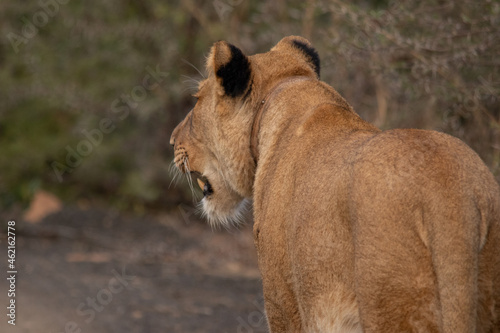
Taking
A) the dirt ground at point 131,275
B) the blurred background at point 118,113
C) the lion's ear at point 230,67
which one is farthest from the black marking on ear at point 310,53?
the dirt ground at point 131,275

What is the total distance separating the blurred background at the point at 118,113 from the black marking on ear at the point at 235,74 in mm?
3578

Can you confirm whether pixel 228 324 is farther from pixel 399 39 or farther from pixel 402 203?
pixel 402 203

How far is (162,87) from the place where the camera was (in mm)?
12188

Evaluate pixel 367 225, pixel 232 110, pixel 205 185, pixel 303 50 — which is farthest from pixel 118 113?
pixel 367 225

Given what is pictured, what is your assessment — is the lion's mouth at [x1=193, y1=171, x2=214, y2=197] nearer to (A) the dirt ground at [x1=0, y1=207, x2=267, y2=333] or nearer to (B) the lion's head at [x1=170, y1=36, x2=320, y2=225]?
(B) the lion's head at [x1=170, y1=36, x2=320, y2=225]

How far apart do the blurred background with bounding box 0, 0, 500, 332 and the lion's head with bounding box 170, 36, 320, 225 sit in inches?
124

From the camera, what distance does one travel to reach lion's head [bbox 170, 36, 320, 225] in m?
4.29

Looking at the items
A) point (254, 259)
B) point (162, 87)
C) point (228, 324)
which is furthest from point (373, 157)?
point (162, 87)

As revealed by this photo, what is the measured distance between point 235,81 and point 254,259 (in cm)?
658

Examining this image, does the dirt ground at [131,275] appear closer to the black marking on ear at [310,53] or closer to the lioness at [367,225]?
the black marking on ear at [310,53]

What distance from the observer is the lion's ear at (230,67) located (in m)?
4.14

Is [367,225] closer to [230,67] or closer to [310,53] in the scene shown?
[230,67]

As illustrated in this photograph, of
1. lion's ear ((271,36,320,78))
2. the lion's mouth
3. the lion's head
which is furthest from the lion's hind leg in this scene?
the lion's mouth

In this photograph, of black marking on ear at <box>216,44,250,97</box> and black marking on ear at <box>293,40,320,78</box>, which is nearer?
black marking on ear at <box>216,44,250,97</box>
